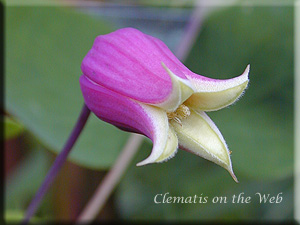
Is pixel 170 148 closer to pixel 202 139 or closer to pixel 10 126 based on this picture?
pixel 202 139

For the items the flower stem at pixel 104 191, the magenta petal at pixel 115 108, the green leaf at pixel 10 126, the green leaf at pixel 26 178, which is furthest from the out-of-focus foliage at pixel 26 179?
the magenta petal at pixel 115 108

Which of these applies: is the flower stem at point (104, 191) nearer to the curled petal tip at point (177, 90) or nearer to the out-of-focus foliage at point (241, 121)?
the out-of-focus foliage at point (241, 121)

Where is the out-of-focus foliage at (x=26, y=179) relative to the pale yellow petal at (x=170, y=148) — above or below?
below

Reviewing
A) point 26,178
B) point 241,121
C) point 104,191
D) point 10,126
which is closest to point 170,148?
point 10,126

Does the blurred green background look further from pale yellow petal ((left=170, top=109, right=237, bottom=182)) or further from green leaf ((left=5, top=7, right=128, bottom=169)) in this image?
pale yellow petal ((left=170, top=109, right=237, bottom=182))

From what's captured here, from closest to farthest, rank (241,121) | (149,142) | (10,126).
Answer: (10,126) < (149,142) < (241,121)

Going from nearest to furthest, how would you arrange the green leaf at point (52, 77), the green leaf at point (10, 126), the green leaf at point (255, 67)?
the green leaf at point (10, 126), the green leaf at point (52, 77), the green leaf at point (255, 67)

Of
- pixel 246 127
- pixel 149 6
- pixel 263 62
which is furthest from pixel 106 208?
pixel 149 6
